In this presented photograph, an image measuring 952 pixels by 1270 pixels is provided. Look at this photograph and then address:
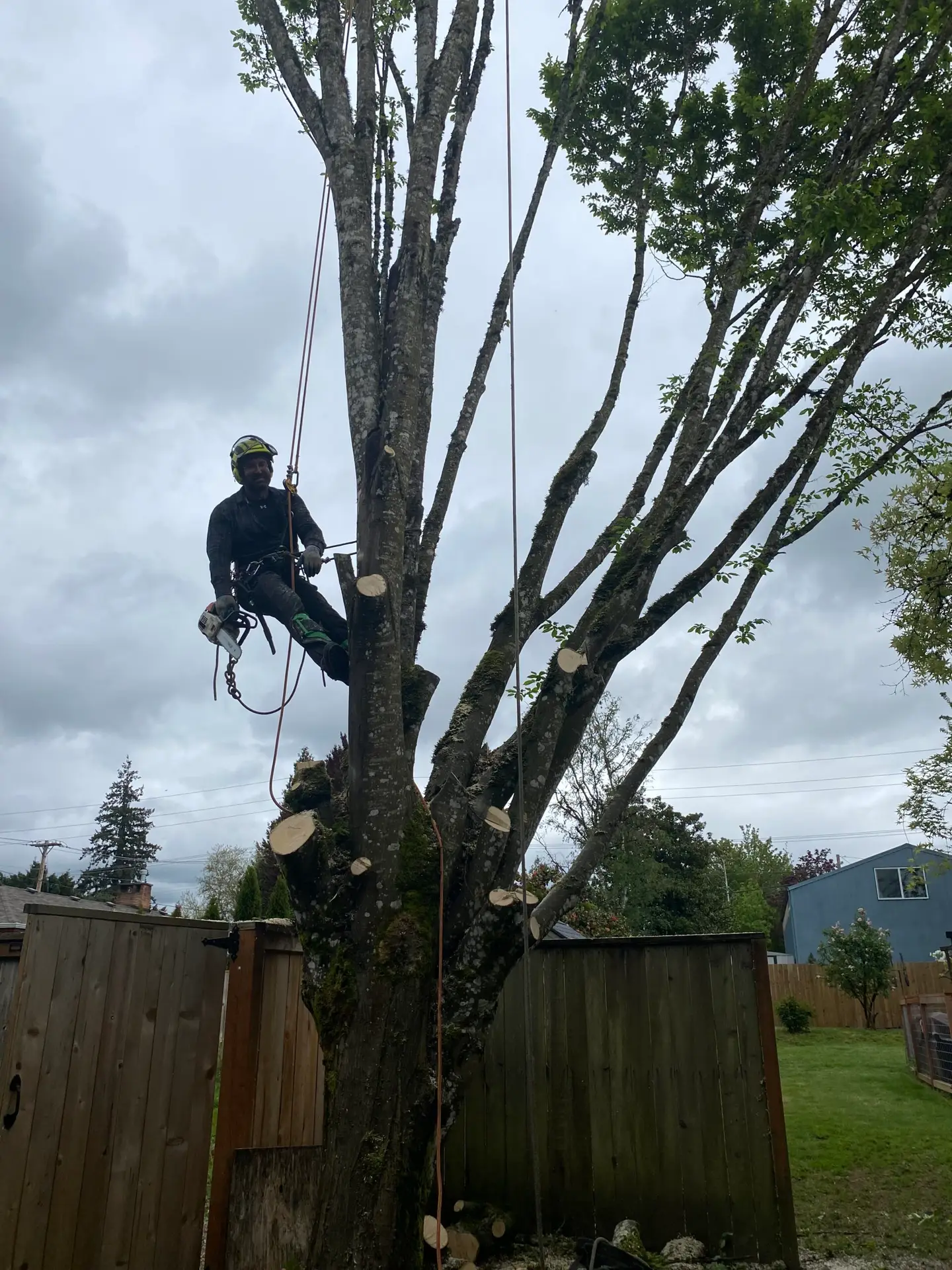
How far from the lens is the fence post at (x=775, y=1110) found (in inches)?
165

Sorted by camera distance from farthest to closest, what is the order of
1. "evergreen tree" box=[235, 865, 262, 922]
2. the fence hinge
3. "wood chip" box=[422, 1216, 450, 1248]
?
"evergreen tree" box=[235, 865, 262, 922] → the fence hinge → "wood chip" box=[422, 1216, 450, 1248]

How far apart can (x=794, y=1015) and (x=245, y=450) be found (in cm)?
1691

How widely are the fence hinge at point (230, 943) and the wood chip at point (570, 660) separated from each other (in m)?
2.02

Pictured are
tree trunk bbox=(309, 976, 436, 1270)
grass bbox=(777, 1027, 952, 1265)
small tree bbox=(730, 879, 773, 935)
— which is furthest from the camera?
small tree bbox=(730, 879, 773, 935)

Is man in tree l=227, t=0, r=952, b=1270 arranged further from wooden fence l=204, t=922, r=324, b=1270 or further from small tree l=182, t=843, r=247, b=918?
small tree l=182, t=843, r=247, b=918

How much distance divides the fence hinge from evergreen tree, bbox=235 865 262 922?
16.7 feet

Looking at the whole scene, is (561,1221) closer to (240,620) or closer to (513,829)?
(513,829)

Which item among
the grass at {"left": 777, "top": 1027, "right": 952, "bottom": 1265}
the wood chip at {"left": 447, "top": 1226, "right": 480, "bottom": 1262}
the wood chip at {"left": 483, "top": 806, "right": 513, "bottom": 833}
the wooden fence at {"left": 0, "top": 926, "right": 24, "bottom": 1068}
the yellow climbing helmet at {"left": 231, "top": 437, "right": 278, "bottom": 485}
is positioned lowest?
the grass at {"left": 777, "top": 1027, "right": 952, "bottom": 1265}

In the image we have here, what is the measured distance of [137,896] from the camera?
1436 inches

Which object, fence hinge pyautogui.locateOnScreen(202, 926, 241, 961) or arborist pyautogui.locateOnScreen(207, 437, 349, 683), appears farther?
arborist pyautogui.locateOnScreen(207, 437, 349, 683)

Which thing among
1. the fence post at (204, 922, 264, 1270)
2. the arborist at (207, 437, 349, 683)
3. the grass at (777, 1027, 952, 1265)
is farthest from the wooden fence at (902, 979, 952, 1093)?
the arborist at (207, 437, 349, 683)

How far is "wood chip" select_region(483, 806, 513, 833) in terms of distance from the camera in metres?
3.22

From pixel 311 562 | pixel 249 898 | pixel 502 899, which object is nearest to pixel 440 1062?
pixel 502 899

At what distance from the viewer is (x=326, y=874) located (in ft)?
9.96
